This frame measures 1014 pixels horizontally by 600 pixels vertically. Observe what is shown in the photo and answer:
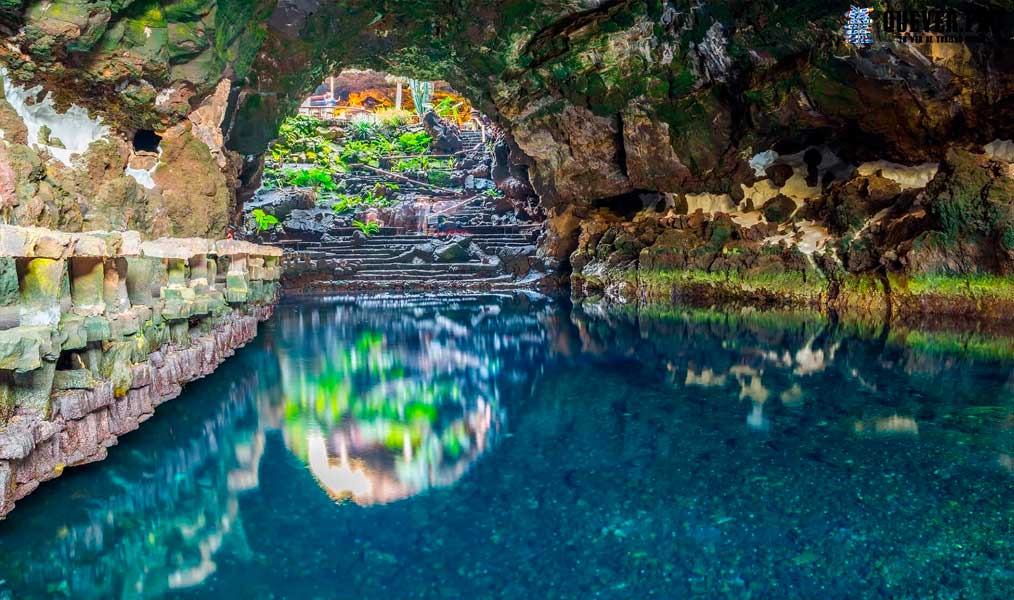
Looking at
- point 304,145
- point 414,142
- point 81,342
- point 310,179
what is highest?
point 414,142

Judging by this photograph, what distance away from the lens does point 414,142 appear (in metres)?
34.4

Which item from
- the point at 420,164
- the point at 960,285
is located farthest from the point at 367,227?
the point at 960,285

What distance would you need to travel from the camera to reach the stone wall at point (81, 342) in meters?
3.89

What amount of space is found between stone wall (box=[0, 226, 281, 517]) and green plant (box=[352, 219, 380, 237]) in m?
16.7

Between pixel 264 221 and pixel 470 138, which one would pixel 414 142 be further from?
pixel 264 221

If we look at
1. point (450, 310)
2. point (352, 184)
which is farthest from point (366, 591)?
point (352, 184)

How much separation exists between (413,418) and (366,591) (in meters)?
3.41

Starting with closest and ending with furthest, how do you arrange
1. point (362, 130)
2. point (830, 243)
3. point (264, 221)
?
1. point (830, 243)
2. point (264, 221)
3. point (362, 130)

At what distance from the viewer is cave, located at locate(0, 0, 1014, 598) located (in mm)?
3955

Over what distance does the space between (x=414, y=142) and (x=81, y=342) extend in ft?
102

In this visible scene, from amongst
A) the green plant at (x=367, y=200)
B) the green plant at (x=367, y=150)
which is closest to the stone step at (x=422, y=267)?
the green plant at (x=367, y=200)

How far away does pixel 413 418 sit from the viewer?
686 centimetres

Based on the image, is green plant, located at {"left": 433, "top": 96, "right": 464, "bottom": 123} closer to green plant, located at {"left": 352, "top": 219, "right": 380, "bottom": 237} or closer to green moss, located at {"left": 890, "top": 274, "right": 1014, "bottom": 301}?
green plant, located at {"left": 352, "top": 219, "right": 380, "bottom": 237}

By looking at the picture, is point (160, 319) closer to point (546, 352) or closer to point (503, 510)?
point (503, 510)
